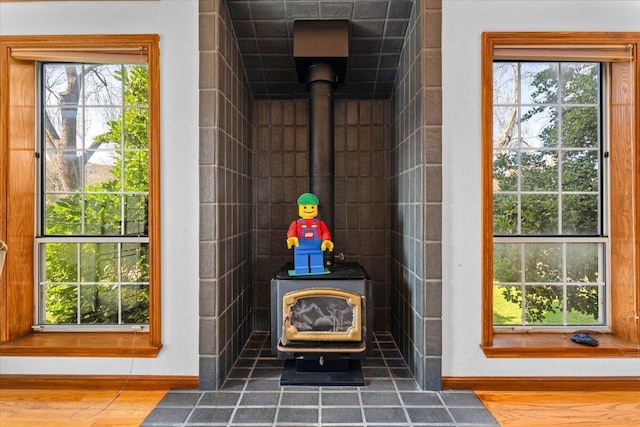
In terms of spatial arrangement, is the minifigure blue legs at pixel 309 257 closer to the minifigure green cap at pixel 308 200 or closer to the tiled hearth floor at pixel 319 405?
the minifigure green cap at pixel 308 200

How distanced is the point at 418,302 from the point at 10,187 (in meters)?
2.31

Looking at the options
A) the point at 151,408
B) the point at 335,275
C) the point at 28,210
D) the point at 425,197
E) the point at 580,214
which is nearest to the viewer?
the point at 151,408

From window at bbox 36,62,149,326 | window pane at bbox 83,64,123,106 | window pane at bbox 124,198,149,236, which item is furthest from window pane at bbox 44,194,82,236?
window pane at bbox 83,64,123,106

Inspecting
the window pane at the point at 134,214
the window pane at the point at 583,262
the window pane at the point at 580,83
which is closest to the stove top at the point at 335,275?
the window pane at the point at 134,214

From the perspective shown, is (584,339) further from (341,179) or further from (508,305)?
(341,179)

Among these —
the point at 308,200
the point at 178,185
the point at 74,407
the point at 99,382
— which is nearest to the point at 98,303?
the point at 99,382

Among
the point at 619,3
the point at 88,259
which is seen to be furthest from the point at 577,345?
the point at 88,259

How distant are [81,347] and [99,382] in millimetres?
208

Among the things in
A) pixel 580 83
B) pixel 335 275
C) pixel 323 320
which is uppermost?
pixel 580 83

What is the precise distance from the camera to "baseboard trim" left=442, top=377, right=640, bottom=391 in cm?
193

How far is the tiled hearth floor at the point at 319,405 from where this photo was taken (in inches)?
65.0

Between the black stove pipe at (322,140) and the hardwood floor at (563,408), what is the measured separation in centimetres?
118

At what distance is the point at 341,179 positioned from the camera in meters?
2.83

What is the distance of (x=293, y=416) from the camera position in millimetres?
1688
